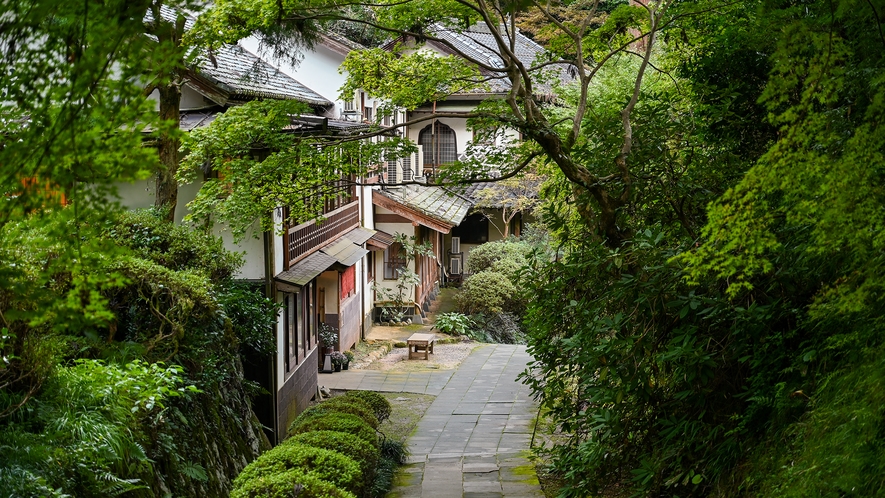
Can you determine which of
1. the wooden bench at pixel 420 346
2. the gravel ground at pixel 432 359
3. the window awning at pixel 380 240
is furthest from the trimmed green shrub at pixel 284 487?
the window awning at pixel 380 240

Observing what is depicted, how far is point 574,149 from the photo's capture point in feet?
28.1

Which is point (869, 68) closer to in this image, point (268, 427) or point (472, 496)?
point (472, 496)

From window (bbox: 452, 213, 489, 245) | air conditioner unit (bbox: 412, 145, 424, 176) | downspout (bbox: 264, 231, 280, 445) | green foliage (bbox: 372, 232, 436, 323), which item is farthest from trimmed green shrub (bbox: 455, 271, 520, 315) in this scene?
downspout (bbox: 264, 231, 280, 445)

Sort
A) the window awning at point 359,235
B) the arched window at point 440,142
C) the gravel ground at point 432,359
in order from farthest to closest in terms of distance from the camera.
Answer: the arched window at point 440,142
the gravel ground at point 432,359
the window awning at point 359,235

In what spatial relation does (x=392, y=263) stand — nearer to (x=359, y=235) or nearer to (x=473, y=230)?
(x=359, y=235)

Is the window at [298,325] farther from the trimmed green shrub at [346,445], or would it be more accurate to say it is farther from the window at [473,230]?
the window at [473,230]

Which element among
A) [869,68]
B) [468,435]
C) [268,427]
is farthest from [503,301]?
[869,68]

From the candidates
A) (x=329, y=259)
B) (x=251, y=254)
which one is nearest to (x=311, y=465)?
(x=251, y=254)

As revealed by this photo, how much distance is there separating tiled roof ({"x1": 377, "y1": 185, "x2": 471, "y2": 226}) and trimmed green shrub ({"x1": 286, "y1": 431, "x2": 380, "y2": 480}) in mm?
13939

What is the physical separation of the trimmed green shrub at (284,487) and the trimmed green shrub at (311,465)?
27cm

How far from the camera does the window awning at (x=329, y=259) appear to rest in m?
15.0

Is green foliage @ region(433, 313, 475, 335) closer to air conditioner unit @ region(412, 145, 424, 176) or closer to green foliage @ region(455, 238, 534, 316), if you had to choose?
green foliage @ region(455, 238, 534, 316)

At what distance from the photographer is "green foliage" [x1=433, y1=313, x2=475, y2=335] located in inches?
997

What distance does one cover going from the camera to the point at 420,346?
74.1 feet
